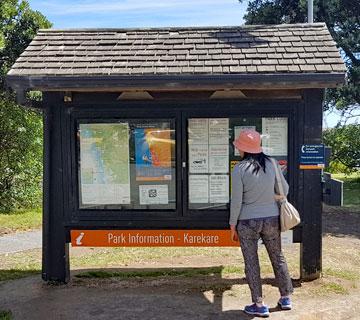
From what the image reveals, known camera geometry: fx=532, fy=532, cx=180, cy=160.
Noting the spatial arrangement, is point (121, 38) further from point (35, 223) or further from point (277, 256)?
point (35, 223)

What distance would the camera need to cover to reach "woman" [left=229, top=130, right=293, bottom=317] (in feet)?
16.2

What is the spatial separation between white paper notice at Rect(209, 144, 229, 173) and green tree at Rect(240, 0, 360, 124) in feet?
33.3

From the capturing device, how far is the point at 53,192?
6.14 m

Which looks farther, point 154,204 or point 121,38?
point 121,38

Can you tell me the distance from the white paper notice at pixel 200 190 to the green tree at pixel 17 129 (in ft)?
26.0

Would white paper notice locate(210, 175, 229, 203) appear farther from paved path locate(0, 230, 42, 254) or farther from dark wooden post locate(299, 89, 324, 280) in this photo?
paved path locate(0, 230, 42, 254)

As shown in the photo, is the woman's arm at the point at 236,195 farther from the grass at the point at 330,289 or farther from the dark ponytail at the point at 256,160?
the grass at the point at 330,289

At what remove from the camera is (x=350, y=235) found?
949cm

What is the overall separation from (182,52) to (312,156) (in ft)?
6.20

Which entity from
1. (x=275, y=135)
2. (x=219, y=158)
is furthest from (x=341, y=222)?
(x=219, y=158)

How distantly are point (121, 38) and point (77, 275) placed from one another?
2.99 meters

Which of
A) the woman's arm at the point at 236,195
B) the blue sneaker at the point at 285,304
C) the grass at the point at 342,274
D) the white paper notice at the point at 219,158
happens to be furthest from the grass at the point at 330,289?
the white paper notice at the point at 219,158

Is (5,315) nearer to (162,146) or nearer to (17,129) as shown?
(162,146)

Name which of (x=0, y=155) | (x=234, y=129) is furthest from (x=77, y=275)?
(x=0, y=155)
